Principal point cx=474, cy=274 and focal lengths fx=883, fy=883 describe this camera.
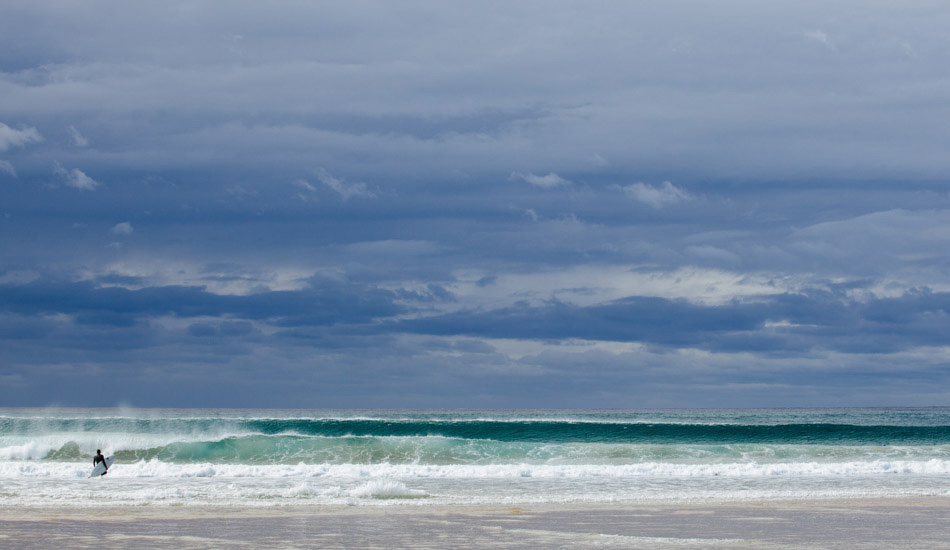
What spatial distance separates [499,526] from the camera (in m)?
13.4

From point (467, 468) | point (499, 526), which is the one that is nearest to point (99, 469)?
point (467, 468)

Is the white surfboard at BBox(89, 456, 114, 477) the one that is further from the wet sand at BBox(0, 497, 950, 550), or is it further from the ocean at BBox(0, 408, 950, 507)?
the wet sand at BBox(0, 497, 950, 550)

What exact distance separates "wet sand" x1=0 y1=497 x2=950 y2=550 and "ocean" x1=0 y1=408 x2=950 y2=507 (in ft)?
5.07

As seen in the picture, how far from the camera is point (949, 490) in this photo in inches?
777

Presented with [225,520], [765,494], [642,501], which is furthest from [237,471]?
[765,494]

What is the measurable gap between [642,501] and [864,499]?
Result: 451cm

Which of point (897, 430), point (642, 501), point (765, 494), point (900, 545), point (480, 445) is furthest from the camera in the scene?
point (897, 430)

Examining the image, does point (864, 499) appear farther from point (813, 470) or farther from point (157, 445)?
point (157, 445)

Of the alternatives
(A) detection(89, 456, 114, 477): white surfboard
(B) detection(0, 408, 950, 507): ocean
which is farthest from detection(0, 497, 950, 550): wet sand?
(A) detection(89, 456, 114, 477): white surfboard

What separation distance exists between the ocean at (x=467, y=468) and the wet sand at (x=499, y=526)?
5.07 ft

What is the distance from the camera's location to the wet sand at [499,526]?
11695 millimetres

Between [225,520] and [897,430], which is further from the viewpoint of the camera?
[897,430]

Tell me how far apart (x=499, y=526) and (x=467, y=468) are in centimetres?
1136

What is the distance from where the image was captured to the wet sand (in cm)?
1170
